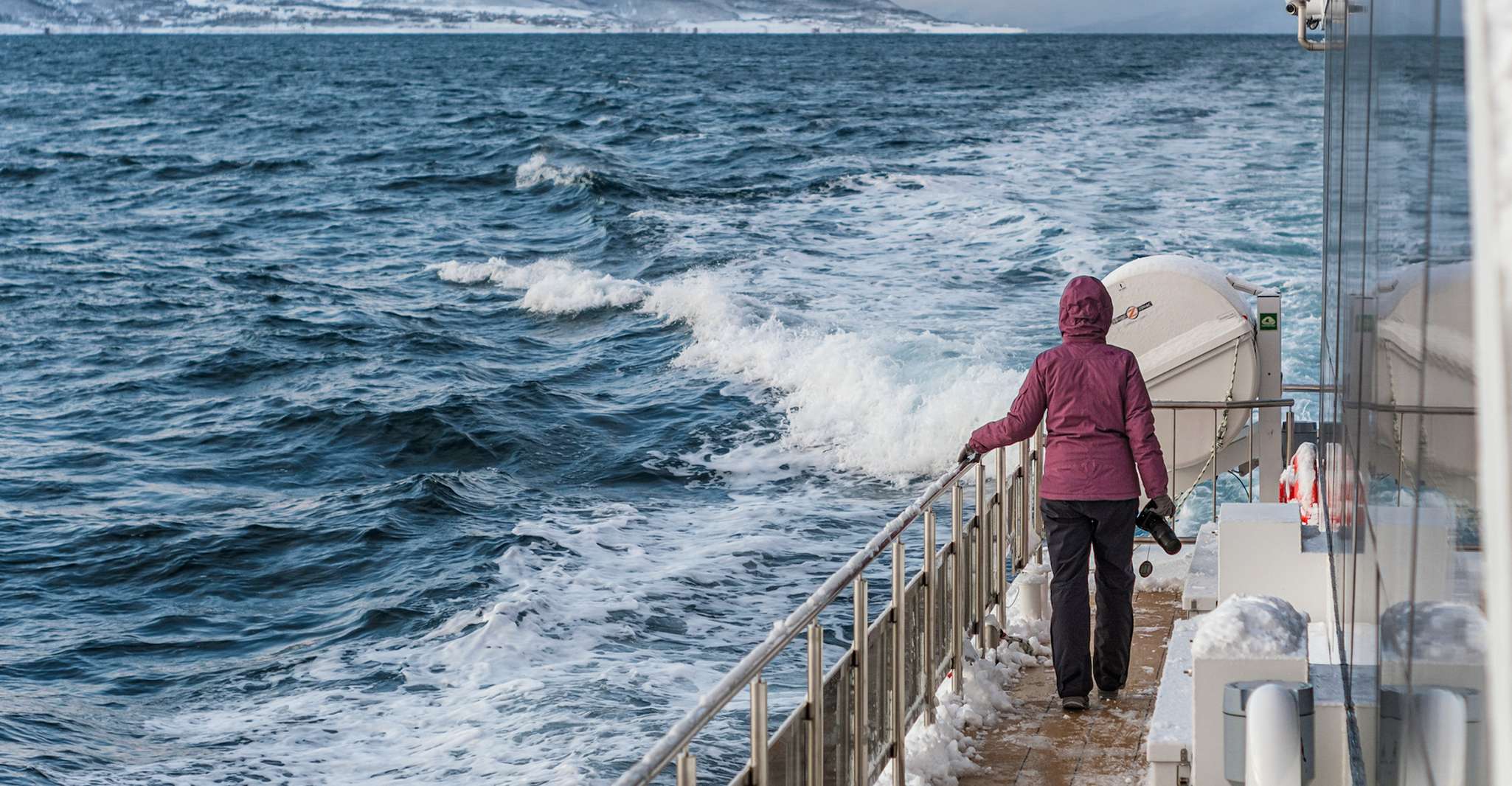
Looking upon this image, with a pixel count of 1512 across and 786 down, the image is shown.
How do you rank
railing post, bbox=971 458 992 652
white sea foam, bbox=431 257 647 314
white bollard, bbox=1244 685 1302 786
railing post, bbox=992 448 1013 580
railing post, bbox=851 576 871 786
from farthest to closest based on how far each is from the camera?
white sea foam, bbox=431 257 647 314 → railing post, bbox=992 448 1013 580 → railing post, bbox=971 458 992 652 → railing post, bbox=851 576 871 786 → white bollard, bbox=1244 685 1302 786

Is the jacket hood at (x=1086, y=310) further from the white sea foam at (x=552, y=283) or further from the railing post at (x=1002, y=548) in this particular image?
the white sea foam at (x=552, y=283)

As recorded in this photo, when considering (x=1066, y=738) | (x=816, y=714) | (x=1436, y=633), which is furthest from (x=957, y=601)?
(x=1436, y=633)

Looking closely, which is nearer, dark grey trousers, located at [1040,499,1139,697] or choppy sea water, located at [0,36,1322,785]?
dark grey trousers, located at [1040,499,1139,697]

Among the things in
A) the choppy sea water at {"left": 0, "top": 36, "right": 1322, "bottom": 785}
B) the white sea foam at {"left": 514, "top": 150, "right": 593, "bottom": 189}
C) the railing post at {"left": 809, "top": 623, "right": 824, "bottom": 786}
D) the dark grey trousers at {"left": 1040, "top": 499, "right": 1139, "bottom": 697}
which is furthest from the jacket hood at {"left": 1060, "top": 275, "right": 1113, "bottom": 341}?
the white sea foam at {"left": 514, "top": 150, "right": 593, "bottom": 189}

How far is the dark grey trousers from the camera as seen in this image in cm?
541

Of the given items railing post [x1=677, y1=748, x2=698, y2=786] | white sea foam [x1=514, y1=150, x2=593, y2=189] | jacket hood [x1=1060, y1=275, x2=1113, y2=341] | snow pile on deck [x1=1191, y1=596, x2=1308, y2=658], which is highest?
jacket hood [x1=1060, y1=275, x2=1113, y2=341]

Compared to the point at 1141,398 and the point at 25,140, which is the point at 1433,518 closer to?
the point at 1141,398

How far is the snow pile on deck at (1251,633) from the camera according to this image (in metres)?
3.90

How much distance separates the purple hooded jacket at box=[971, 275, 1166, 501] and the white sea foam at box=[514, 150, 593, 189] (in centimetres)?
3034

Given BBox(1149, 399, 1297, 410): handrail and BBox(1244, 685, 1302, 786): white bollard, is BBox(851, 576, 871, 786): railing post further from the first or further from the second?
BBox(1149, 399, 1297, 410): handrail

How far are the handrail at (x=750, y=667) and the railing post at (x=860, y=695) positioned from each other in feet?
0.40

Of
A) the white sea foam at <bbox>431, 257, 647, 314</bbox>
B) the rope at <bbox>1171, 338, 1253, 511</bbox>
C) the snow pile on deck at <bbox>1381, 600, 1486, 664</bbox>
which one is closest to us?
the snow pile on deck at <bbox>1381, 600, 1486, 664</bbox>

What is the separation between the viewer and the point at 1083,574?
5.48 m

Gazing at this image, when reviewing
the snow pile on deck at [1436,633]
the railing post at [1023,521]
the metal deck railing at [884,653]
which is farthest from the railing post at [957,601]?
the snow pile on deck at [1436,633]
